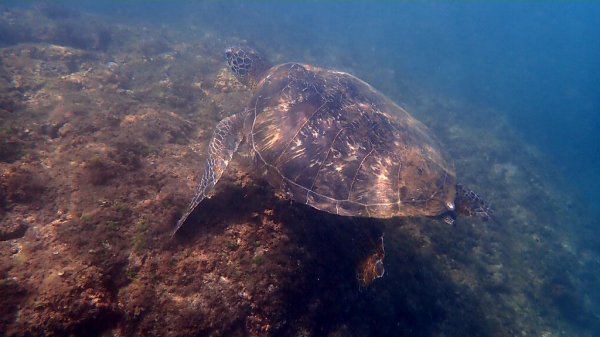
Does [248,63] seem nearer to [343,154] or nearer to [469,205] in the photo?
[343,154]

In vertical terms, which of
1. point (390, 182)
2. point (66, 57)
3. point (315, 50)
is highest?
point (390, 182)

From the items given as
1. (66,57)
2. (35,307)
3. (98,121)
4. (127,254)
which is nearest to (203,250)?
(127,254)

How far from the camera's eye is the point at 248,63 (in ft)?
27.6

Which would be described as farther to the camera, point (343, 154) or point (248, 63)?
point (248, 63)

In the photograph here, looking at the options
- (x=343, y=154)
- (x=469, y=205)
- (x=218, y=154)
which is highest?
(x=343, y=154)

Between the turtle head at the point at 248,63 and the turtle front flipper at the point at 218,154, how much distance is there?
2635mm

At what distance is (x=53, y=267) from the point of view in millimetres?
3258

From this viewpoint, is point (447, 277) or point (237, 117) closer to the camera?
point (237, 117)

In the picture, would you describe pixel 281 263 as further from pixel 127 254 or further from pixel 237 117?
pixel 237 117

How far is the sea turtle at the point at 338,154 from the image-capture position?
15.3ft

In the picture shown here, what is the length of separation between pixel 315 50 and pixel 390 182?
2310 cm

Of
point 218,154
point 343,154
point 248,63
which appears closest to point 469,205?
point 343,154

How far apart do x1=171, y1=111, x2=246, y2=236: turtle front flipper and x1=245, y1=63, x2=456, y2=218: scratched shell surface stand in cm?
37

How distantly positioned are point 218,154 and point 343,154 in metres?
2.25
